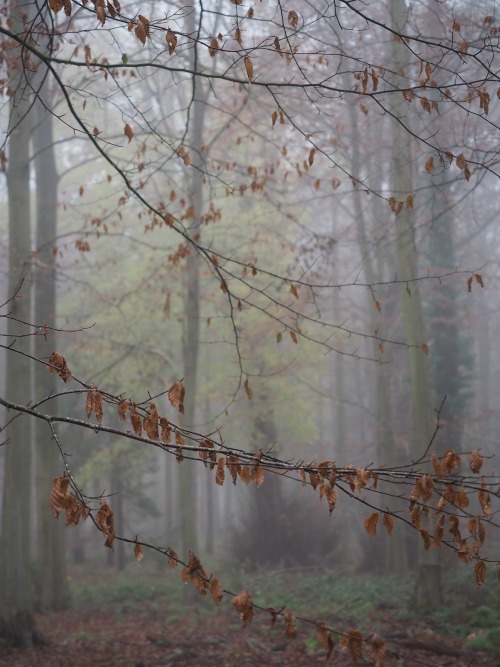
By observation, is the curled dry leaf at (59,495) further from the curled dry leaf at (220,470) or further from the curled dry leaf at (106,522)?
the curled dry leaf at (220,470)

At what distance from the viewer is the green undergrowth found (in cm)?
794

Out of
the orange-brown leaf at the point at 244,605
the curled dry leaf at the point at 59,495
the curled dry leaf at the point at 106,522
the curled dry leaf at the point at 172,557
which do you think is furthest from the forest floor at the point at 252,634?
the curled dry leaf at the point at 59,495

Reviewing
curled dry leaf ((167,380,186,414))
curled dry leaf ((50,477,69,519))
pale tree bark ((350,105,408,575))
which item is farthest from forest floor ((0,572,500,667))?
curled dry leaf ((50,477,69,519))

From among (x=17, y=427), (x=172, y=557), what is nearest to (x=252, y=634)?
(x=17, y=427)

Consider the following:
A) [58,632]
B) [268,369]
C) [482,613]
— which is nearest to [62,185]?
[268,369]

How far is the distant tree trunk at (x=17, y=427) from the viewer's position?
8.21 metres

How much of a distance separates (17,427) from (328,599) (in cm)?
608

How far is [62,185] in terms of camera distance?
2438 cm

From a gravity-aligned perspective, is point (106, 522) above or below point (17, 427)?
below

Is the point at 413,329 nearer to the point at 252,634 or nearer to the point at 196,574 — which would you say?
the point at 252,634

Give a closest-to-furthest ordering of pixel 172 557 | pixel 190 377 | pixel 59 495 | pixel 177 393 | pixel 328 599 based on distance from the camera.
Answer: pixel 59 495, pixel 172 557, pixel 177 393, pixel 328 599, pixel 190 377

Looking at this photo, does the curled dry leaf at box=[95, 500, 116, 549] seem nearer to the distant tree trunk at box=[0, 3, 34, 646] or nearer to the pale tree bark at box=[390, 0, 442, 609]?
the distant tree trunk at box=[0, 3, 34, 646]

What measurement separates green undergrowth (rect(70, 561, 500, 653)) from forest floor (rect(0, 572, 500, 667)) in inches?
0.9

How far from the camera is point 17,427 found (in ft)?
30.8
